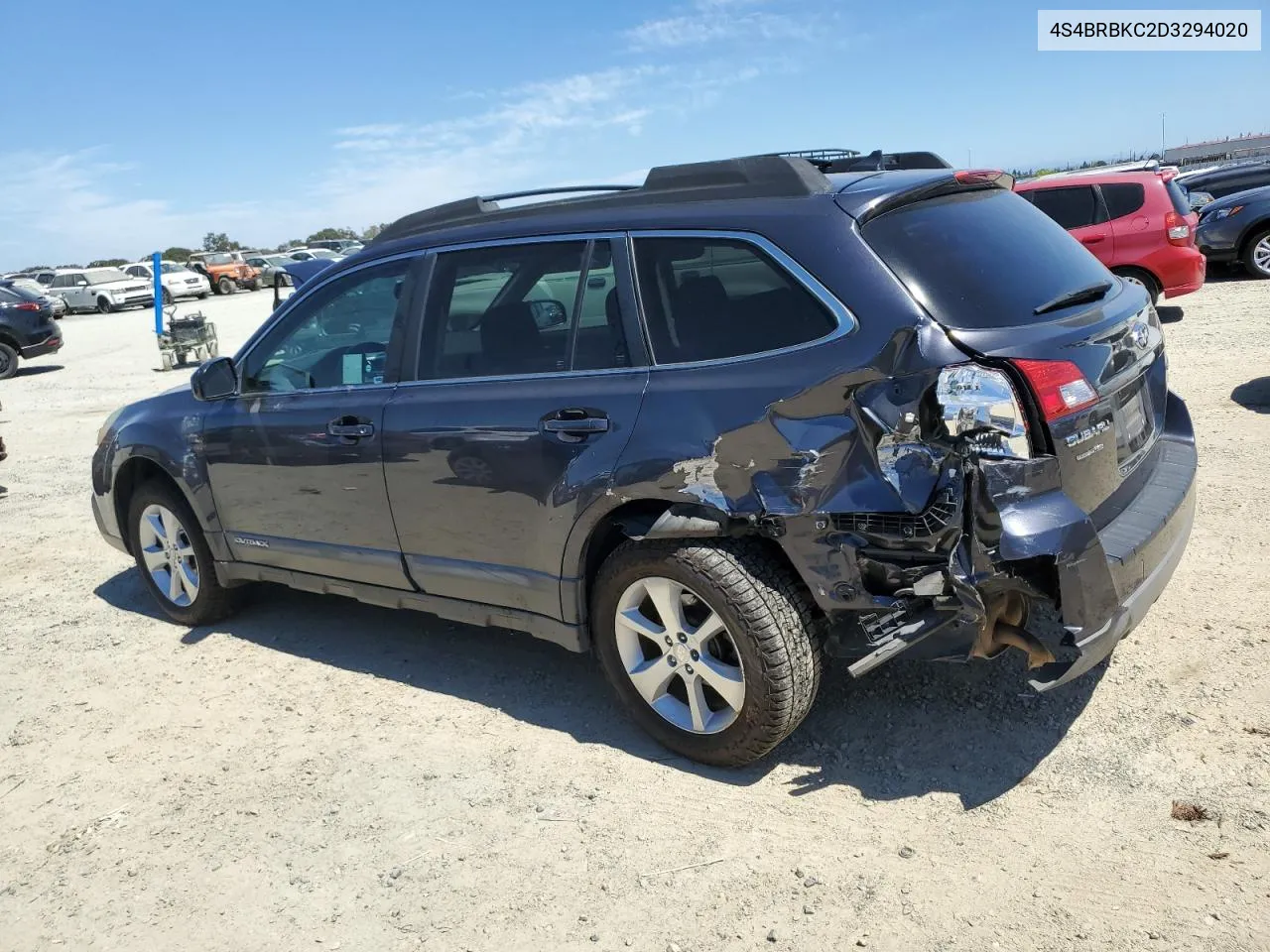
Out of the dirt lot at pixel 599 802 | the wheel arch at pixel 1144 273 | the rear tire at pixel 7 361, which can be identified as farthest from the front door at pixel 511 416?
the rear tire at pixel 7 361

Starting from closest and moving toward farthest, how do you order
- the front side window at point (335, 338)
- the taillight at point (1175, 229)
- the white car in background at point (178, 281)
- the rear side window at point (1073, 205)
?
the front side window at point (335, 338), the taillight at point (1175, 229), the rear side window at point (1073, 205), the white car in background at point (178, 281)

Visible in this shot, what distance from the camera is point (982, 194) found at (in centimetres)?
360

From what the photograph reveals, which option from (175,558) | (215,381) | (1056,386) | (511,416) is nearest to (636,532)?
(511,416)

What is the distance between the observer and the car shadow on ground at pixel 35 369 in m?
18.2

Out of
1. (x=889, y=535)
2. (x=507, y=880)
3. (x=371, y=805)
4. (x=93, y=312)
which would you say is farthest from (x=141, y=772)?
(x=93, y=312)

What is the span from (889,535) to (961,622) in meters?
0.33

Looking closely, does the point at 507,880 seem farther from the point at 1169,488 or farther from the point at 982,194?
the point at 982,194

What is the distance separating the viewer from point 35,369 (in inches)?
746

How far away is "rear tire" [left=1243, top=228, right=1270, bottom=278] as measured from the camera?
46.5 feet

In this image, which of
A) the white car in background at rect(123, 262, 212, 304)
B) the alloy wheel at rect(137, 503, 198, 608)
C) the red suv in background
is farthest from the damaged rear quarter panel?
the white car in background at rect(123, 262, 212, 304)

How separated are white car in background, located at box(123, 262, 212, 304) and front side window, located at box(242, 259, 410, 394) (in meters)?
34.4

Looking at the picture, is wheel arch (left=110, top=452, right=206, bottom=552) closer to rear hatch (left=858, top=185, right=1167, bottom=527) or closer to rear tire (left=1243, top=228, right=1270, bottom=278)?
rear hatch (left=858, top=185, right=1167, bottom=527)

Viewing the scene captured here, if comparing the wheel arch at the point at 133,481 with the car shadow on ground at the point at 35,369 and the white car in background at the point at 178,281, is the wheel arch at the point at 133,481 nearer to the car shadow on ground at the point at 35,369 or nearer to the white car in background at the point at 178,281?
the car shadow on ground at the point at 35,369

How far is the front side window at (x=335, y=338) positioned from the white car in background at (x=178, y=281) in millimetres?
34368
